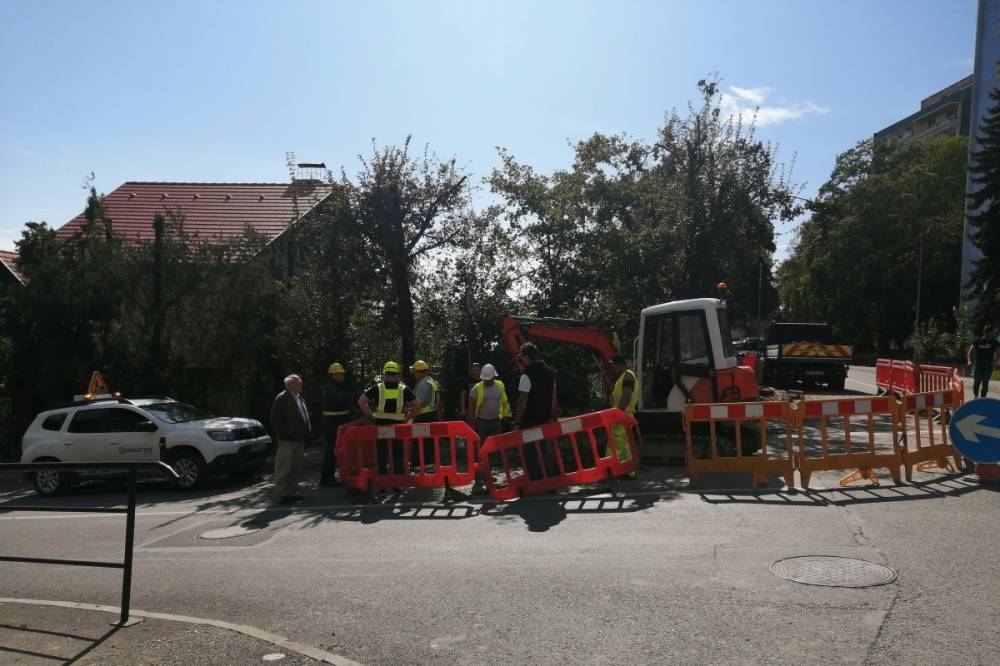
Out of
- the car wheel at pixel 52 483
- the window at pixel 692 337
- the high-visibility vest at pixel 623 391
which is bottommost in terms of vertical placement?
the car wheel at pixel 52 483

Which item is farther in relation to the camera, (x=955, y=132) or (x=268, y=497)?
(x=955, y=132)

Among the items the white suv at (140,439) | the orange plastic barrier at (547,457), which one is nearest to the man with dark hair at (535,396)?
the orange plastic barrier at (547,457)

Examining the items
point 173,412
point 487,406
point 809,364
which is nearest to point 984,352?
point 809,364

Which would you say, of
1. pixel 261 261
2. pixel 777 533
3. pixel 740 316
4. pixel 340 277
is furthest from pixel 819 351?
pixel 777 533

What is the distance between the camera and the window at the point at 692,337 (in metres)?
11.9

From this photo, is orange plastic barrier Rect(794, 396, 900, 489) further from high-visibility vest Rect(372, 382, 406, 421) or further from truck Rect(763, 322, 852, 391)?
truck Rect(763, 322, 852, 391)

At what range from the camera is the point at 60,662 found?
462cm

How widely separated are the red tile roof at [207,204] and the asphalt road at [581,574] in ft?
69.3

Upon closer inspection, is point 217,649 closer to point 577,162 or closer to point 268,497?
point 268,497

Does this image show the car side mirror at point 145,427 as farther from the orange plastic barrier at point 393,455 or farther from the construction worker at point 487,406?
the construction worker at point 487,406

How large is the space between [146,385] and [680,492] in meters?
12.6

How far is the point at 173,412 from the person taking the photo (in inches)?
506

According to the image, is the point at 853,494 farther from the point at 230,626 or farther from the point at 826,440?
the point at 230,626

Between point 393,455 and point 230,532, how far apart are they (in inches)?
97.9
